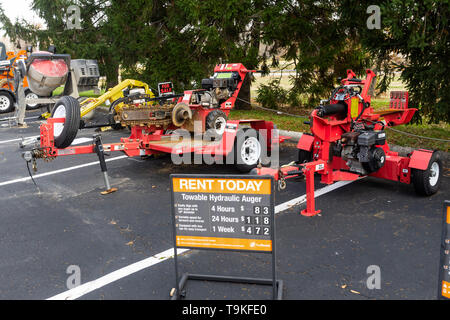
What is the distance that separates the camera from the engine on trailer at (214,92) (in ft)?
30.6

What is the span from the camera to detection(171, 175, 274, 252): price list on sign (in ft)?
13.9

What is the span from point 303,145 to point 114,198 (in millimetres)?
3682

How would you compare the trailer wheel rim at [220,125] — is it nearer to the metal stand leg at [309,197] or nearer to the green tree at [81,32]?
the metal stand leg at [309,197]

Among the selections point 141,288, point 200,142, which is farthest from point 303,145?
point 141,288

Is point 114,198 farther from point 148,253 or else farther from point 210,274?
point 210,274

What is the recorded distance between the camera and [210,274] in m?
4.96

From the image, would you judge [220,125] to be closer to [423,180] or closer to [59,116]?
[59,116]

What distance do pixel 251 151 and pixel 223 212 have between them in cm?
473

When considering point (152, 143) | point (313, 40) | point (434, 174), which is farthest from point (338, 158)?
point (313, 40)

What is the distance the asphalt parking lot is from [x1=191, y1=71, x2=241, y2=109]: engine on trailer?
6.36ft

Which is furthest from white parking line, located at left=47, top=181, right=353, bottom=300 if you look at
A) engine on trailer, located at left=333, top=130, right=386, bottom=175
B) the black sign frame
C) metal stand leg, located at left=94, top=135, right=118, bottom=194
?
engine on trailer, located at left=333, top=130, right=386, bottom=175

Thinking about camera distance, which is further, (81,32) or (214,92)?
(81,32)

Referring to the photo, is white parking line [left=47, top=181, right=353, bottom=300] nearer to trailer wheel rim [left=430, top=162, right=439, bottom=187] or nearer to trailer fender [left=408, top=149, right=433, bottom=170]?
trailer fender [left=408, top=149, right=433, bottom=170]

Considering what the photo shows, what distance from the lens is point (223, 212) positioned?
4.34m
